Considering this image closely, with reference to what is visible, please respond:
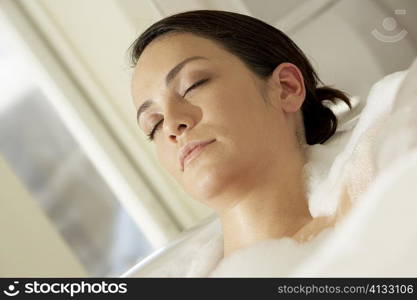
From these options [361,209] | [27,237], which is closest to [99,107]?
[27,237]

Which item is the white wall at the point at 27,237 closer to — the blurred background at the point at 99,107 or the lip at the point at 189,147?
the blurred background at the point at 99,107

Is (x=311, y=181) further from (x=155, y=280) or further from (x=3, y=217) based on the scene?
(x=3, y=217)

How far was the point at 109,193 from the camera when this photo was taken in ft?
3.52

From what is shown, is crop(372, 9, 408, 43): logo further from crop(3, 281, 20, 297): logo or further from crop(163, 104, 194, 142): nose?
crop(3, 281, 20, 297): logo

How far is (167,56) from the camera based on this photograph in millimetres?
772

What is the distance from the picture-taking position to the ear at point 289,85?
809 mm

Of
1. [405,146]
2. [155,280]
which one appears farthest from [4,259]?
[405,146]

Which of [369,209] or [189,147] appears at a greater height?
[189,147]

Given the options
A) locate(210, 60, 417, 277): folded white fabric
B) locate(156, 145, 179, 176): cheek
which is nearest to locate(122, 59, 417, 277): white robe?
locate(210, 60, 417, 277): folded white fabric

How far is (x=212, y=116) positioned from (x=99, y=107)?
36 centimetres

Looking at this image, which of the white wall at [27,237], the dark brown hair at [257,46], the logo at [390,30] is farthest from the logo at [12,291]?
the logo at [390,30]

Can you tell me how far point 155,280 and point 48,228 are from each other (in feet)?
1.24

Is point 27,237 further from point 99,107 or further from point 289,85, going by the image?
point 289,85

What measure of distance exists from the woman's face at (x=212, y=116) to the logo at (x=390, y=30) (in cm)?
29
